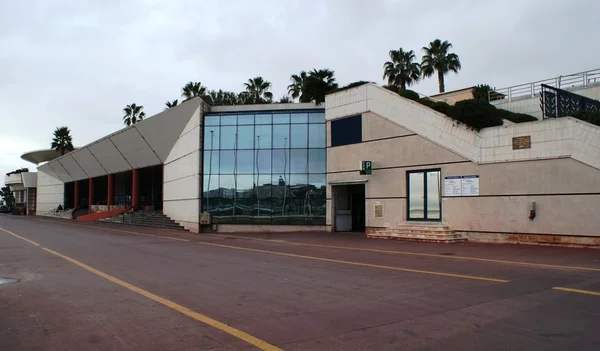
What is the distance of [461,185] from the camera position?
1931 centimetres

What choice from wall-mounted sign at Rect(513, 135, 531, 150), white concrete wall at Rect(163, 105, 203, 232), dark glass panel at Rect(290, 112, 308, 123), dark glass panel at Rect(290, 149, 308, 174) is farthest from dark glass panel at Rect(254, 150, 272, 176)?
wall-mounted sign at Rect(513, 135, 531, 150)

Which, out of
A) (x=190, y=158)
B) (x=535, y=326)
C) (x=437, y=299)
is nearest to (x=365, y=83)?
(x=190, y=158)

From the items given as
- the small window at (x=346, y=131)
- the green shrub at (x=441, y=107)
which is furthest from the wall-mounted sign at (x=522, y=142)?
the small window at (x=346, y=131)

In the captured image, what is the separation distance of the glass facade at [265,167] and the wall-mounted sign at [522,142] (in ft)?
38.4

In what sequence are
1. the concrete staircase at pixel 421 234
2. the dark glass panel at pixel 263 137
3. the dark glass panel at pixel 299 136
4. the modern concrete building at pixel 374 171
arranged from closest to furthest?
the modern concrete building at pixel 374 171
the concrete staircase at pixel 421 234
the dark glass panel at pixel 299 136
the dark glass panel at pixel 263 137

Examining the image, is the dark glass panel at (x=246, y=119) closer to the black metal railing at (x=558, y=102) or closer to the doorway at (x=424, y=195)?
the doorway at (x=424, y=195)

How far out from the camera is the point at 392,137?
22312 millimetres

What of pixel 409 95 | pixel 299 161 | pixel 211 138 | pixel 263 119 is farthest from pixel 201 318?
pixel 211 138

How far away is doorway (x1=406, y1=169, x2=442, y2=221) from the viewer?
803 inches

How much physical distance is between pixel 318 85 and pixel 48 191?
60.4 metres

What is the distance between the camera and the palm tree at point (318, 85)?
97.7 feet

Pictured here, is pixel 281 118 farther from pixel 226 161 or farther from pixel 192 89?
pixel 192 89

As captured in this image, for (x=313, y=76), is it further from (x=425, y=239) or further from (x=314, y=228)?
(x=425, y=239)

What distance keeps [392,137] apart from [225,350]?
18.6 m
